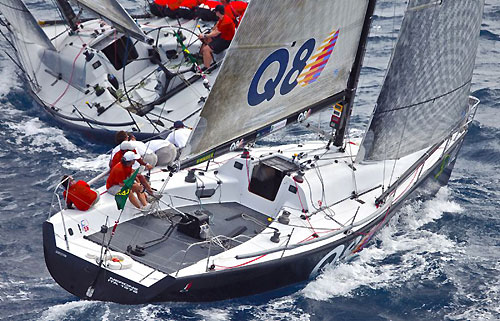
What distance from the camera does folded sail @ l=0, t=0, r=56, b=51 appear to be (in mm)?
19719

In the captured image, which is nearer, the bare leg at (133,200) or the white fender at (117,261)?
the white fender at (117,261)

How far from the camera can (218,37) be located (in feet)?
64.4

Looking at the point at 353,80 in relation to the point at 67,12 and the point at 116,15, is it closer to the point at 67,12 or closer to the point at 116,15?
the point at 116,15

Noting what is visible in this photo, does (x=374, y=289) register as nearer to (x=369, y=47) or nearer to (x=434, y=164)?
(x=434, y=164)

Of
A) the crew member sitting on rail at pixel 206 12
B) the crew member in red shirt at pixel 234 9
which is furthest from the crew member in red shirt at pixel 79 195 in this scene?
the crew member sitting on rail at pixel 206 12

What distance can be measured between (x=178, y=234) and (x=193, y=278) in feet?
4.86

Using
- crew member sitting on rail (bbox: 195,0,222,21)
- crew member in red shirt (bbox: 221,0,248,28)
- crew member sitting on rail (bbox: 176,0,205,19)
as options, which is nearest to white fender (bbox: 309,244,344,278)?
crew member in red shirt (bbox: 221,0,248,28)

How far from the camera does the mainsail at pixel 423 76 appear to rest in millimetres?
13633

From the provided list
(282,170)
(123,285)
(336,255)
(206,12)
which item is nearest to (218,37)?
(206,12)

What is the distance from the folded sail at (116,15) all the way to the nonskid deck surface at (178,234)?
197 inches

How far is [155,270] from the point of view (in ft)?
39.7

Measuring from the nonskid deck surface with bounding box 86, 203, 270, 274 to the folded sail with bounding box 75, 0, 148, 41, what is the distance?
5.01 m

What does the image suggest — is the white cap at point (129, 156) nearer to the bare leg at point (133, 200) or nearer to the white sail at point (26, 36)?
the bare leg at point (133, 200)

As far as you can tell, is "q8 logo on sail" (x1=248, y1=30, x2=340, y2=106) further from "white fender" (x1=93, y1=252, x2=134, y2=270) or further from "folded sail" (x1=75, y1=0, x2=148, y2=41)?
"folded sail" (x1=75, y1=0, x2=148, y2=41)
